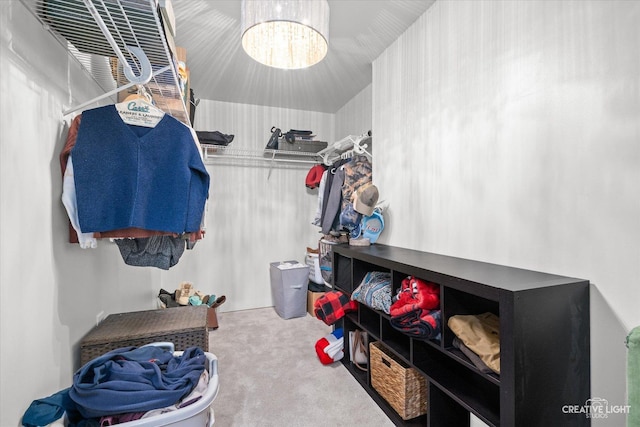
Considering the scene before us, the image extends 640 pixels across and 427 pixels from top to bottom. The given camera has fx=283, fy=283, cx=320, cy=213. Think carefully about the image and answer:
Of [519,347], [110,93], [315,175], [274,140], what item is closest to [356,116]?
[315,175]

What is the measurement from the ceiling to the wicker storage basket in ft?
7.10

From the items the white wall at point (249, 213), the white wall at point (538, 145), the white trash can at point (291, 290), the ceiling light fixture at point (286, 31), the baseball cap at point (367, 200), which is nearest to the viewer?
the white wall at point (538, 145)

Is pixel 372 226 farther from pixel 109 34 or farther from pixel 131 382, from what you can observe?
pixel 109 34

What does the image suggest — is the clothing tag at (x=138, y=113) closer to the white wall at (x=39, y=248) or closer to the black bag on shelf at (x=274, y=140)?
the white wall at (x=39, y=248)

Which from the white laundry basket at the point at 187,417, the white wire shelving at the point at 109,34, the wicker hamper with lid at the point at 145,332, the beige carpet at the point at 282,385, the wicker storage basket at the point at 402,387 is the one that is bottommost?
the beige carpet at the point at 282,385

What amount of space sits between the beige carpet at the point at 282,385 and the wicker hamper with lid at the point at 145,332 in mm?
484

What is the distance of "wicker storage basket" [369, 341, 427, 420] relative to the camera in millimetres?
1490

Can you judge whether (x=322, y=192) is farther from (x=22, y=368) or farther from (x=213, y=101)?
(x=22, y=368)

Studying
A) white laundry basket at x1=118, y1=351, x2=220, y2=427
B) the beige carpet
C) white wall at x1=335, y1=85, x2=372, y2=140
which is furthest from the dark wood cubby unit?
white wall at x1=335, y1=85, x2=372, y2=140

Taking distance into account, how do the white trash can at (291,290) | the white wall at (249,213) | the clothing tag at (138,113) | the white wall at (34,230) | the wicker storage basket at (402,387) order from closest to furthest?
1. the white wall at (34,230)
2. the clothing tag at (138,113)
3. the wicker storage basket at (402,387)
4. the white trash can at (291,290)
5. the white wall at (249,213)

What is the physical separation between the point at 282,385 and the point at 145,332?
3.10 ft

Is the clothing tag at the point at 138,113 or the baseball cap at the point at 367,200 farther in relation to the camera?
the baseball cap at the point at 367,200

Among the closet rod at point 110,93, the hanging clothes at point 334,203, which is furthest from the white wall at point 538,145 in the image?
the closet rod at point 110,93

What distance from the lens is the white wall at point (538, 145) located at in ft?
3.17
